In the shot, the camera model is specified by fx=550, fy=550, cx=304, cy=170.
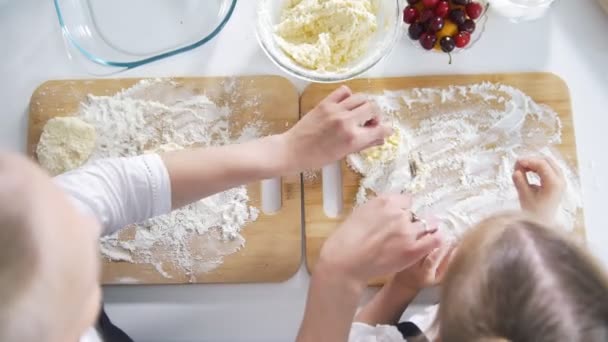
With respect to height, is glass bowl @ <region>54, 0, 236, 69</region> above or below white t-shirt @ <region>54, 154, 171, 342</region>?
above

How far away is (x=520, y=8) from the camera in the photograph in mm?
860

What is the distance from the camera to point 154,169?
2.35ft

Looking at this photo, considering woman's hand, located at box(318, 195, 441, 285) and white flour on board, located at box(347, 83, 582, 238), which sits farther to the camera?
white flour on board, located at box(347, 83, 582, 238)

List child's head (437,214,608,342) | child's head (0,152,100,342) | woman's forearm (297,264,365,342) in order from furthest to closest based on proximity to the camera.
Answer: woman's forearm (297,264,365,342)
child's head (437,214,608,342)
child's head (0,152,100,342)

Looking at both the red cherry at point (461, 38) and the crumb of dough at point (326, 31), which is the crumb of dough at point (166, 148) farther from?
the red cherry at point (461, 38)

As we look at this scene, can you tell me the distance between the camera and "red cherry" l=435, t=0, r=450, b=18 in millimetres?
823

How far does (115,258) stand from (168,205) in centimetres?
15

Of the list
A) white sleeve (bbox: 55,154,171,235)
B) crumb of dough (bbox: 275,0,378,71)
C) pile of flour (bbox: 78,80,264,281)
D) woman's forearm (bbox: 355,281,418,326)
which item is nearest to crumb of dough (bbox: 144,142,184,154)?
pile of flour (bbox: 78,80,264,281)

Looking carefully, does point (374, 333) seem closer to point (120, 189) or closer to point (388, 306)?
point (388, 306)

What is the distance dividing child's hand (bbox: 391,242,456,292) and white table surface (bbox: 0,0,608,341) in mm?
144

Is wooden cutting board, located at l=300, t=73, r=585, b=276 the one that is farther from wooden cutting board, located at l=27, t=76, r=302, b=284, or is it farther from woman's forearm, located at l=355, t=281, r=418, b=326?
woman's forearm, located at l=355, t=281, r=418, b=326

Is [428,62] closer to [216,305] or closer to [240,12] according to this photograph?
[240,12]

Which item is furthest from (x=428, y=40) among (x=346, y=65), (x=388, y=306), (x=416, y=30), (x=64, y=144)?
(x=64, y=144)

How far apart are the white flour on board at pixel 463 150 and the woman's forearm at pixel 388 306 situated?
0.41ft
